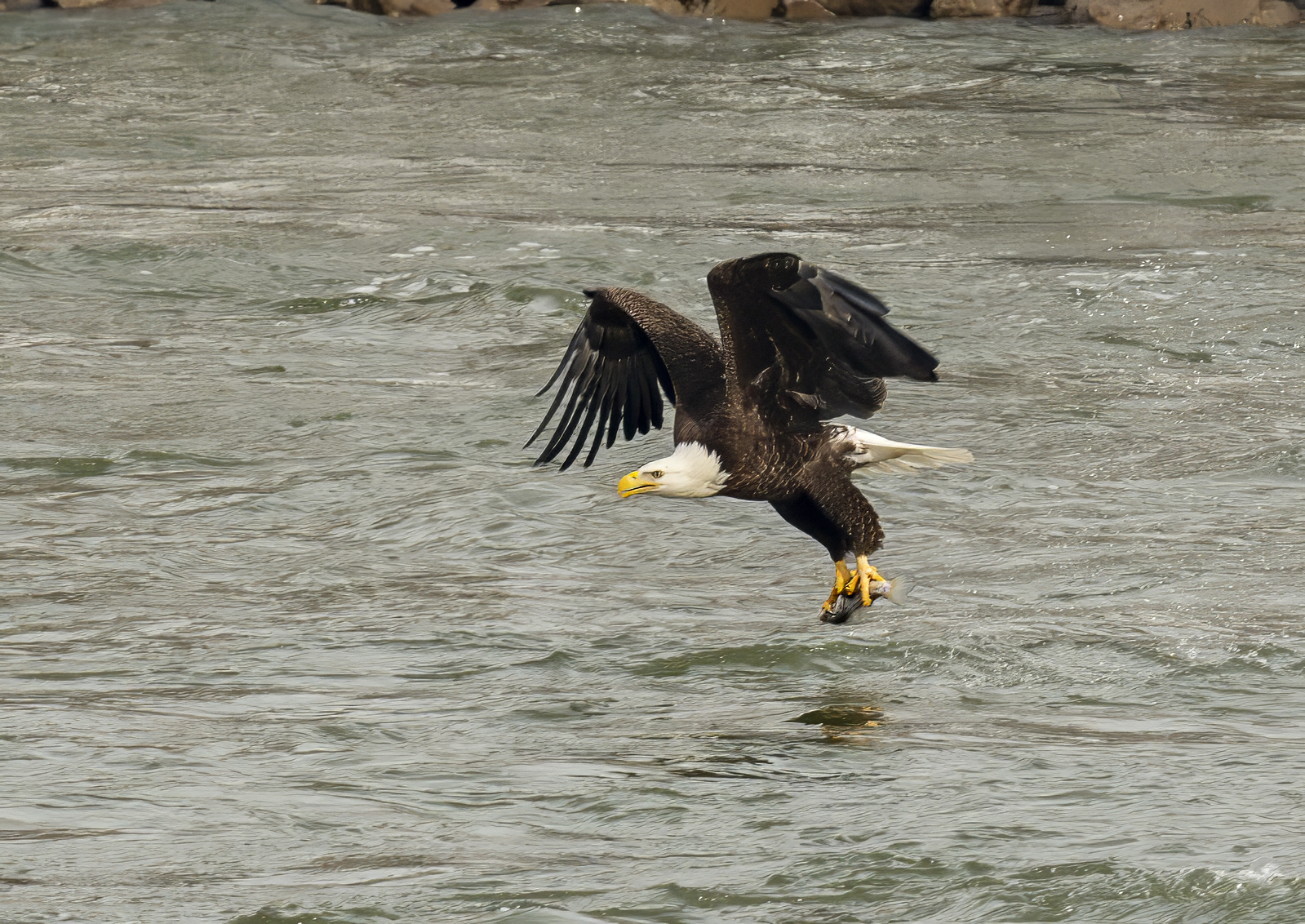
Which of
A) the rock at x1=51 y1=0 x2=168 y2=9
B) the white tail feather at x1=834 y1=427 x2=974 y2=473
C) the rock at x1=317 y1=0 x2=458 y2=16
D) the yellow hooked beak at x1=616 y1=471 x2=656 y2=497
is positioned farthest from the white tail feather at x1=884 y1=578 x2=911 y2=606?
the rock at x1=51 y1=0 x2=168 y2=9

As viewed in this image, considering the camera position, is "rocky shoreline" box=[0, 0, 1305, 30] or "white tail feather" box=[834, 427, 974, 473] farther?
"rocky shoreline" box=[0, 0, 1305, 30]

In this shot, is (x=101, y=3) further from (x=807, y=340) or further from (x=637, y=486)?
(x=807, y=340)

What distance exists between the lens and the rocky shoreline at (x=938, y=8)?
17.0m

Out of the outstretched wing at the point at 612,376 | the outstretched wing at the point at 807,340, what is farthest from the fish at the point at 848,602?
the outstretched wing at the point at 612,376

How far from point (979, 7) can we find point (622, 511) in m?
10.8

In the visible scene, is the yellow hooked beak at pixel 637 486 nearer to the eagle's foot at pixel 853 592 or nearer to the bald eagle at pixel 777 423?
the bald eagle at pixel 777 423

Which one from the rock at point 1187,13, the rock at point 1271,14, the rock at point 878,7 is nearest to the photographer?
the rock at point 1187,13

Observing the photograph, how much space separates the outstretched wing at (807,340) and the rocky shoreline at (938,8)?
1211 centimetres

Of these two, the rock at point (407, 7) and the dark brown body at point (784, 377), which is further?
the rock at point (407, 7)

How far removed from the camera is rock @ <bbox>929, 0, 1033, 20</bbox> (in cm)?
1744

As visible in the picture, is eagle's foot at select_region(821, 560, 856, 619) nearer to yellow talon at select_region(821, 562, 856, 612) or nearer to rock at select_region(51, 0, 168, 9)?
yellow talon at select_region(821, 562, 856, 612)

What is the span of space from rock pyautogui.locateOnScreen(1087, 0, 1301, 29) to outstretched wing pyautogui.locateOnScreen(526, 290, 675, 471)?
11683mm

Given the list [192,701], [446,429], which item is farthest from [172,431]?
[192,701]

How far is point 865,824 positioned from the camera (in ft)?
15.5
